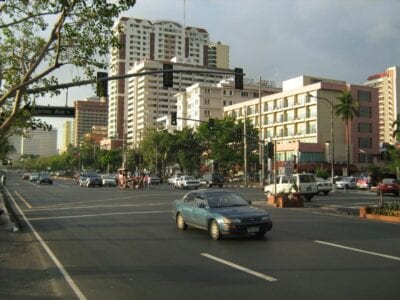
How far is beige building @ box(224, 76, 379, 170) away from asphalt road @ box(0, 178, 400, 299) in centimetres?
7814

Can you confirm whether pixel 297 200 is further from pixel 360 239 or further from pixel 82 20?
pixel 82 20

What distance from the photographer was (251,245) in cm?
1269

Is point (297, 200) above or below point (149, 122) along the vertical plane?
below

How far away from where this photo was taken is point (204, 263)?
1033cm

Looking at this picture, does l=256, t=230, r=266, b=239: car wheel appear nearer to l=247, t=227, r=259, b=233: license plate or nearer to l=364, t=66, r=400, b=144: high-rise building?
l=247, t=227, r=259, b=233: license plate

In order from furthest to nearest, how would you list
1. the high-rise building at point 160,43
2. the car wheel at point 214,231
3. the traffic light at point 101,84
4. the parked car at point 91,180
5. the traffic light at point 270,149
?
1. the high-rise building at point 160,43
2. the parked car at point 91,180
3. the traffic light at point 270,149
4. the traffic light at point 101,84
5. the car wheel at point 214,231

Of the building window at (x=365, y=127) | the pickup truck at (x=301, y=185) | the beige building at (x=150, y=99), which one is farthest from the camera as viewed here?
the beige building at (x=150, y=99)

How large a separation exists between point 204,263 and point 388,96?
150 m

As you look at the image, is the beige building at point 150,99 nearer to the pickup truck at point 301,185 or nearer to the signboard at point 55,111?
the pickup truck at point 301,185

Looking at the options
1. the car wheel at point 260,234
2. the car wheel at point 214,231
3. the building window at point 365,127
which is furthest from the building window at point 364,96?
the car wheel at point 214,231

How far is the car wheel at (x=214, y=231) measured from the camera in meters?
13.6

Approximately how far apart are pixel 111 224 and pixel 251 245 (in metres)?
6.98

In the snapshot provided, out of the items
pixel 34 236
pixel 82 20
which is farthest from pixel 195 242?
pixel 82 20

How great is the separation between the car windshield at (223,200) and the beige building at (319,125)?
7792cm
